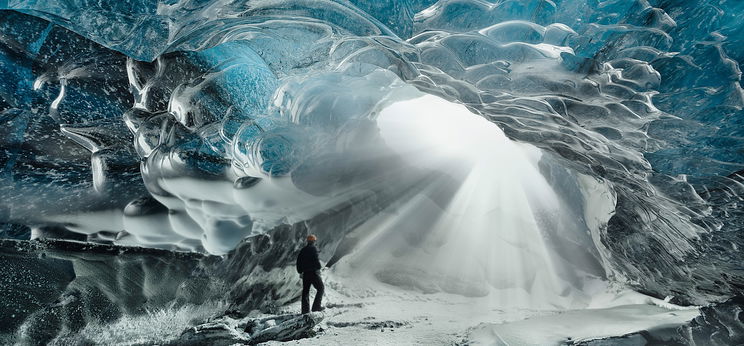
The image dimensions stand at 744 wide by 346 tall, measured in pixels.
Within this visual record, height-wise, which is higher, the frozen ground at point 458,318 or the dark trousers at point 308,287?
the dark trousers at point 308,287

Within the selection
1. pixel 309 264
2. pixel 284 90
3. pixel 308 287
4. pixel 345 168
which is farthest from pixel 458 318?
pixel 284 90

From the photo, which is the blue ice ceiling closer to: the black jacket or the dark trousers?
the black jacket

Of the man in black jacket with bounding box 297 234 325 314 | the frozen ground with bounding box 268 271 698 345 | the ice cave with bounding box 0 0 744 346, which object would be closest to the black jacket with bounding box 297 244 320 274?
the man in black jacket with bounding box 297 234 325 314

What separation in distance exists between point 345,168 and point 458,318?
2.14 m

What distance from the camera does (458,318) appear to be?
5.06 metres

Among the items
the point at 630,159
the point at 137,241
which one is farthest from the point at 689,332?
the point at 137,241

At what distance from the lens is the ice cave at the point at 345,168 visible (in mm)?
3188

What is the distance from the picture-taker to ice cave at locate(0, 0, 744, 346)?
10.5ft

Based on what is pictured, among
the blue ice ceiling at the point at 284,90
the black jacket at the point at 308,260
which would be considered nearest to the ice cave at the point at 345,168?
the blue ice ceiling at the point at 284,90

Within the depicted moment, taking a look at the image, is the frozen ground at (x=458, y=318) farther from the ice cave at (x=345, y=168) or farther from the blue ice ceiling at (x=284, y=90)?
the blue ice ceiling at (x=284, y=90)

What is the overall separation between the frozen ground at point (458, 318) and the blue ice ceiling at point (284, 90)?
4.72 feet

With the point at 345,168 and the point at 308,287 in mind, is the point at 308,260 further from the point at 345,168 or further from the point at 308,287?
the point at 345,168

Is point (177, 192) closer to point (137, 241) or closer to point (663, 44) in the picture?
point (137, 241)

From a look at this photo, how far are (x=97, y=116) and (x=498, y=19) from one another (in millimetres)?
3086
